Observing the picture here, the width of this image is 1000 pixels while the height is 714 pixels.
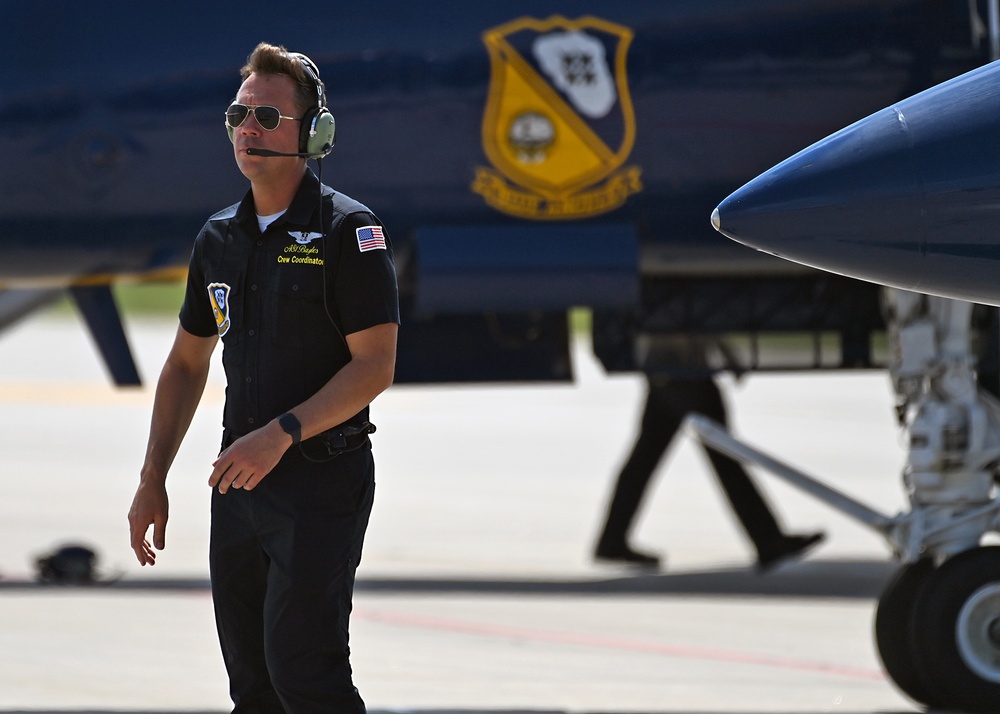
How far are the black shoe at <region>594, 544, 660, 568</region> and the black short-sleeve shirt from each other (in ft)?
17.6

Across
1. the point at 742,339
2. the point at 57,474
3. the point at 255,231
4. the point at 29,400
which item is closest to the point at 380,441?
the point at 57,474

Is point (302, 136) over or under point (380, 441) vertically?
over

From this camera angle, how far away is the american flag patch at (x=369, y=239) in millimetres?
3650

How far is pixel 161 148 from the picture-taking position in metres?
6.08

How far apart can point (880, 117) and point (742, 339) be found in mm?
3039

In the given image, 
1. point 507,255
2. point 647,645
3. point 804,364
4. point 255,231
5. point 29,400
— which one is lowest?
point 29,400

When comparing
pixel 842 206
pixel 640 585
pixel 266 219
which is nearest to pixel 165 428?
pixel 266 219

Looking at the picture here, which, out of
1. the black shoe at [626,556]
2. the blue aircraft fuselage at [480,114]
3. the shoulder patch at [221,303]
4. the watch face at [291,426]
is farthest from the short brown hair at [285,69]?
the black shoe at [626,556]

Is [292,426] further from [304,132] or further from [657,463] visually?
[657,463]

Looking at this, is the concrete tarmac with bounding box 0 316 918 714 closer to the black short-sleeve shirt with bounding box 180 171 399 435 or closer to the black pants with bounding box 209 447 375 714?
the black pants with bounding box 209 447 375 714

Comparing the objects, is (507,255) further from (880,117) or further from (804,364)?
(880,117)

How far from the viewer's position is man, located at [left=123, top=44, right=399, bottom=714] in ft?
11.7

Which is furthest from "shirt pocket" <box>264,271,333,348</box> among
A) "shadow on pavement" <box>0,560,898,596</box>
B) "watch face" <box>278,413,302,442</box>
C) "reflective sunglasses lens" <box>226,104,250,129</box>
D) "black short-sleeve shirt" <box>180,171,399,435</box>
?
"shadow on pavement" <box>0,560,898,596</box>

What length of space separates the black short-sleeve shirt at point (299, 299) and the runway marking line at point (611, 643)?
10.8 feet
